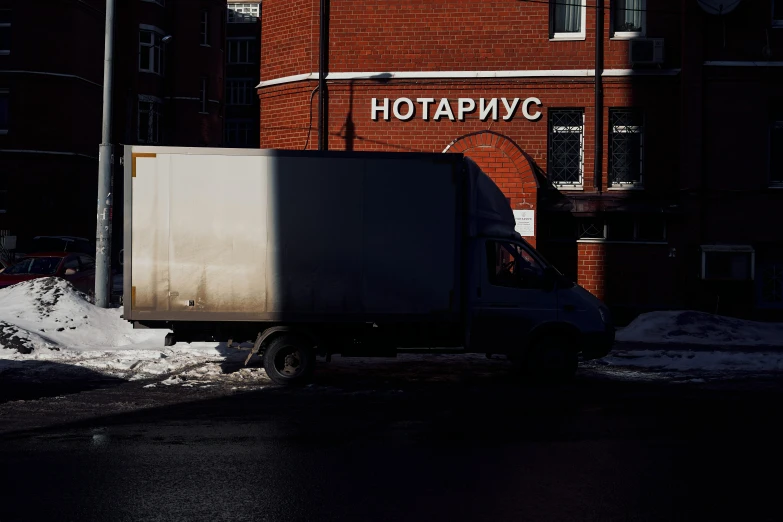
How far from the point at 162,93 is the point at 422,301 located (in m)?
45.0

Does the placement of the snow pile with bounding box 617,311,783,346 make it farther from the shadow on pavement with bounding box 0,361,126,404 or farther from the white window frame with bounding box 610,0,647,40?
the shadow on pavement with bounding box 0,361,126,404

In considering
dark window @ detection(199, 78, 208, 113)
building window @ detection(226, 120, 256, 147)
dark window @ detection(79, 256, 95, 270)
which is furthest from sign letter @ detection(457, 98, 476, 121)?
building window @ detection(226, 120, 256, 147)

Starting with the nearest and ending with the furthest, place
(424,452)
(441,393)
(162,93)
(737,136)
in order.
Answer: (424,452), (441,393), (737,136), (162,93)

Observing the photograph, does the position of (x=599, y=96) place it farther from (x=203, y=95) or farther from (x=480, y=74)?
(x=203, y=95)

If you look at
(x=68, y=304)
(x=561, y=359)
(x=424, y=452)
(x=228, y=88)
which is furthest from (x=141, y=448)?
(x=228, y=88)

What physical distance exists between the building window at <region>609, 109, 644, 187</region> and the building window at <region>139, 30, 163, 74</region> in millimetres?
35324

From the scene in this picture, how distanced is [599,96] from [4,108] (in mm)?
30690

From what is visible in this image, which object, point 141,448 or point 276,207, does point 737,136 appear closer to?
point 276,207

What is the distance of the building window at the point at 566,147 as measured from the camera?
21000 millimetres

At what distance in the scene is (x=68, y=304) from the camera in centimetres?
1677

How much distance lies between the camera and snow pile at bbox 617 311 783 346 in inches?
689

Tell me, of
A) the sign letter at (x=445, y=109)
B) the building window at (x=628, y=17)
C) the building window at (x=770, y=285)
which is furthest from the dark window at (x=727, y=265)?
the sign letter at (x=445, y=109)

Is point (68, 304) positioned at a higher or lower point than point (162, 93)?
lower

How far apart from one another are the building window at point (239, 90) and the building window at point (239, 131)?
5.20 feet
